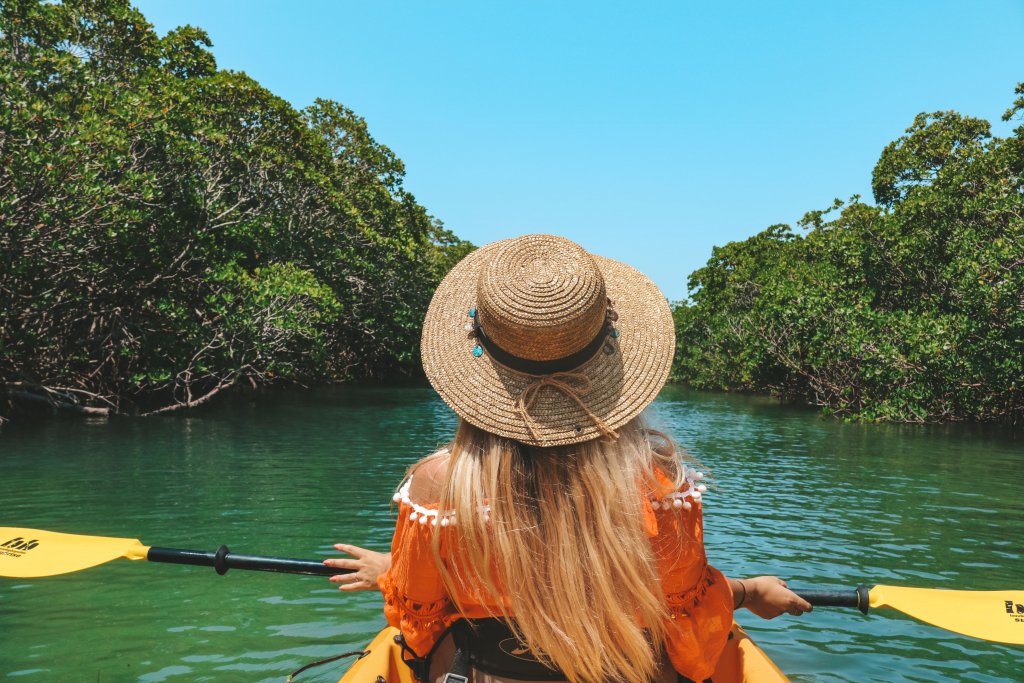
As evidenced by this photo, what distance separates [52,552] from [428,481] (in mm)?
2763

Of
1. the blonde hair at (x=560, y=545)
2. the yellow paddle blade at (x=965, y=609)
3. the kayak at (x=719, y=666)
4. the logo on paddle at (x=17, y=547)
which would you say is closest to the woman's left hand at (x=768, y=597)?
the blonde hair at (x=560, y=545)

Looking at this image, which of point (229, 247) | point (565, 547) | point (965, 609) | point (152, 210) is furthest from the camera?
point (229, 247)

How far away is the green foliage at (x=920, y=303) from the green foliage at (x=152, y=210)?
1283cm

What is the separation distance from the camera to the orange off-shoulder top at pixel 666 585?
1.69 m

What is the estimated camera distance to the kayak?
290 centimetres

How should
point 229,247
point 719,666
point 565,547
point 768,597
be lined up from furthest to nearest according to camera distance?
point 229,247 < point 719,666 < point 768,597 < point 565,547

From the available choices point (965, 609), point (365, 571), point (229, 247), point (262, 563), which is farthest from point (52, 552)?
point (229, 247)

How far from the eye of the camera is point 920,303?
59.0ft

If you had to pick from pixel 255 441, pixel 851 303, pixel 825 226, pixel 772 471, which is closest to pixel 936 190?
pixel 851 303

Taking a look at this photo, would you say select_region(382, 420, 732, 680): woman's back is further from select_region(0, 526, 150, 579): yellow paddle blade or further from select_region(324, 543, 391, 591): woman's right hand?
select_region(0, 526, 150, 579): yellow paddle blade

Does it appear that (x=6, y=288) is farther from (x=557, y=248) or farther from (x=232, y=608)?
(x=557, y=248)

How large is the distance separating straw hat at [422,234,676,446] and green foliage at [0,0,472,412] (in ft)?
37.6

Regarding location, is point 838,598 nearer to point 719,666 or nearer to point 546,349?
point 719,666

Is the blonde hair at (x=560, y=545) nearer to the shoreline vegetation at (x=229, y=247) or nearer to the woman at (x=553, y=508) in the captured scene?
the woman at (x=553, y=508)
